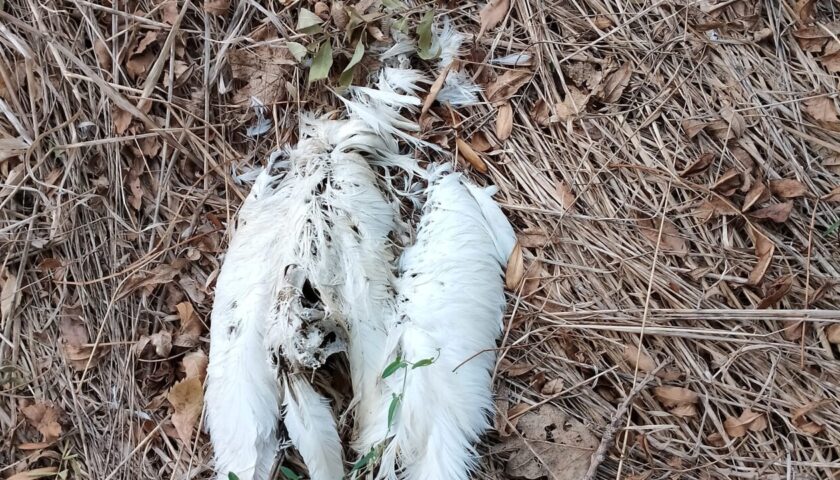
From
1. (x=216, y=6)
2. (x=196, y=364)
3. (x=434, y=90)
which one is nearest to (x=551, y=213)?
(x=434, y=90)

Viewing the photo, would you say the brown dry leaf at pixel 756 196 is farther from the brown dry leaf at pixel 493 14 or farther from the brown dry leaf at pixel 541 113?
the brown dry leaf at pixel 493 14

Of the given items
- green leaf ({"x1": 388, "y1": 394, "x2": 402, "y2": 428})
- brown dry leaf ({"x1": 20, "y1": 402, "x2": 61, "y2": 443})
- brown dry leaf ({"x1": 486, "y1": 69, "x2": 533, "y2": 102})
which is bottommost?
brown dry leaf ({"x1": 20, "y1": 402, "x2": 61, "y2": 443})

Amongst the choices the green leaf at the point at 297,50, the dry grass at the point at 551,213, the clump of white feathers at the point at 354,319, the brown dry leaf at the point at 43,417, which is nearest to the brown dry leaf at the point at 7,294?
the dry grass at the point at 551,213

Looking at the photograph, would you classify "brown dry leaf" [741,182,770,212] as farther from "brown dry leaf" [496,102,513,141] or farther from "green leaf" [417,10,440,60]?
"green leaf" [417,10,440,60]

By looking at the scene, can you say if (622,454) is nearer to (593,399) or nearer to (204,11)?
(593,399)

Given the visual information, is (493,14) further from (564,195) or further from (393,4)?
(564,195)

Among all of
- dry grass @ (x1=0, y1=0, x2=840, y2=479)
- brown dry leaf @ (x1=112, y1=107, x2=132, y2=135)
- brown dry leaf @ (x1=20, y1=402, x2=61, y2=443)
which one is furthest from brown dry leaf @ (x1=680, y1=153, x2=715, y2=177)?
brown dry leaf @ (x1=20, y1=402, x2=61, y2=443)
